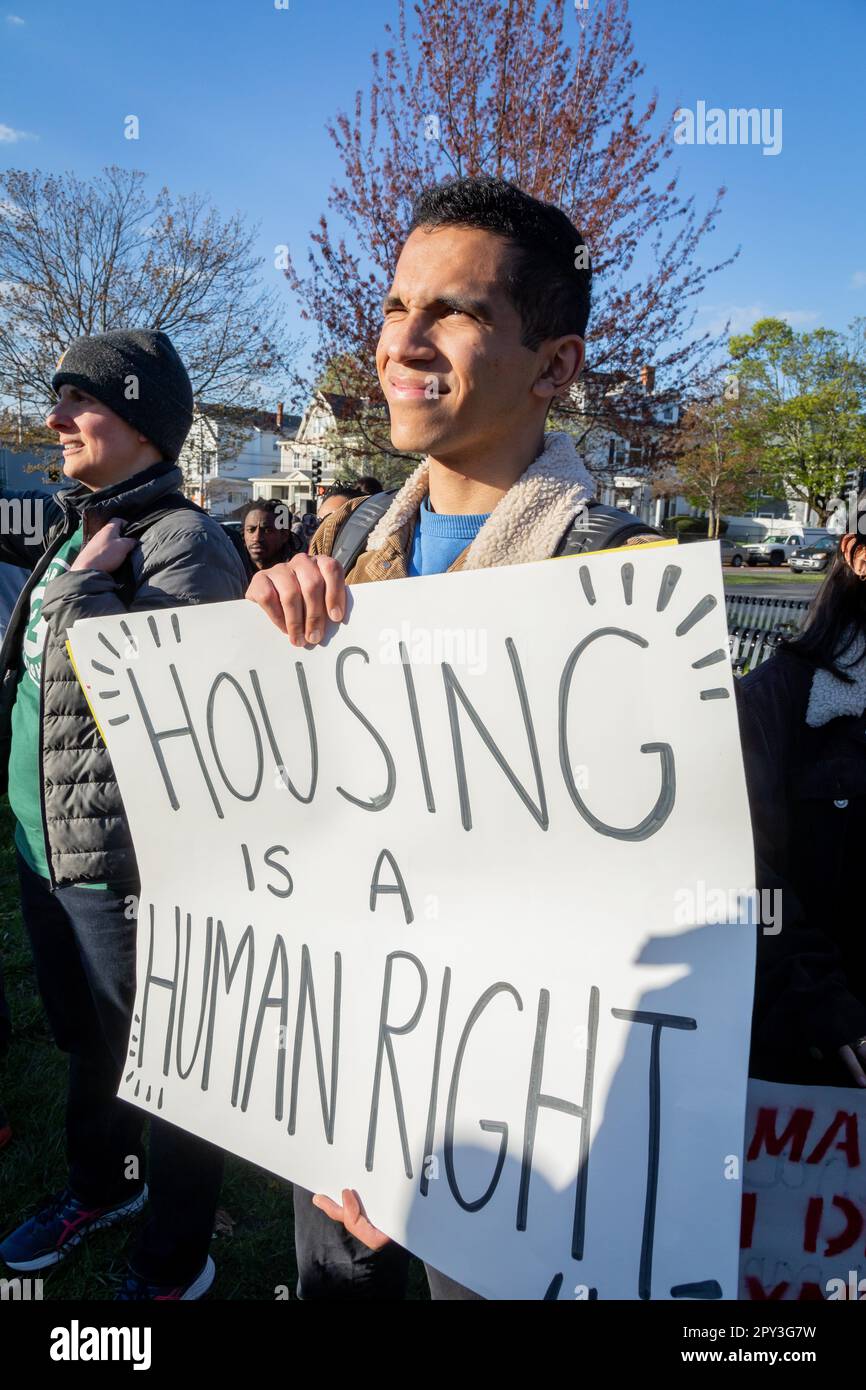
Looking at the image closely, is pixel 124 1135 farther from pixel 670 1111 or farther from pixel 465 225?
pixel 465 225

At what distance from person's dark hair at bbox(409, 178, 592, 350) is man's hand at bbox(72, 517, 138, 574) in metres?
0.97

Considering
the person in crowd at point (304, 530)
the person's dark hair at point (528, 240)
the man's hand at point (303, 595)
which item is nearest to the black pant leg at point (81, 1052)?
the man's hand at point (303, 595)

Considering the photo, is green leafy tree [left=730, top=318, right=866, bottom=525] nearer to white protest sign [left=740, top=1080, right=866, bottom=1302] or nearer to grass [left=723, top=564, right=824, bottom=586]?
grass [left=723, top=564, right=824, bottom=586]

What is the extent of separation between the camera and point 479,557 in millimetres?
1408

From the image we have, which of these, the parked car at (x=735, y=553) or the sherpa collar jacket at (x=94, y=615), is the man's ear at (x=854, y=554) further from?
the parked car at (x=735, y=553)

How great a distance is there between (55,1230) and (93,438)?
207 centimetres

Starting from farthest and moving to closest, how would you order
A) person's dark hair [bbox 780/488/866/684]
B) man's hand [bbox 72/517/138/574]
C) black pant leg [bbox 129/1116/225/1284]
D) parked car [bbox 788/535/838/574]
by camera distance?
parked car [bbox 788/535/838/574]
black pant leg [bbox 129/1116/225/1284]
man's hand [bbox 72/517/138/574]
person's dark hair [bbox 780/488/866/684]

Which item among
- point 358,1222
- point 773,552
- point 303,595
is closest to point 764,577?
point 773,552

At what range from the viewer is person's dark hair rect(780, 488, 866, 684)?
6.03 ft

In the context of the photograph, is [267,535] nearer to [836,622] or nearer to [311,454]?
[836,622]

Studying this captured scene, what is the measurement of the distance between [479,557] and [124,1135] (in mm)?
1927

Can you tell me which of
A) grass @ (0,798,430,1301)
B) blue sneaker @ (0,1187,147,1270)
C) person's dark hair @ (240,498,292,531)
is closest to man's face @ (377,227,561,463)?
grass @ (0,798,430,1301)

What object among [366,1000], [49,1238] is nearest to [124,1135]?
[49,1238]

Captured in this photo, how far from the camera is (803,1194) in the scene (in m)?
1.56
